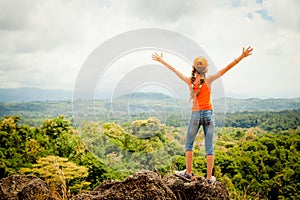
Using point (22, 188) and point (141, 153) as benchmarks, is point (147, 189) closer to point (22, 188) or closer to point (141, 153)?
point (22, 188)

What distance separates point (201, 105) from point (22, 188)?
418 cm

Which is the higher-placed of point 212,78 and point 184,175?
point 212,78

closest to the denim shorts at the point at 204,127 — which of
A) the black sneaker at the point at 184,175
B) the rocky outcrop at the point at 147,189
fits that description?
the black sneaker at the point at 184,175

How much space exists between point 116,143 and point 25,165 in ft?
36.8

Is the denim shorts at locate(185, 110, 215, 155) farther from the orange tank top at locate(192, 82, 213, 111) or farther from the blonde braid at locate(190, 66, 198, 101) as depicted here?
the blonde braid at locate(190, 66, 198, 101)

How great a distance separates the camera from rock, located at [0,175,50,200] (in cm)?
640

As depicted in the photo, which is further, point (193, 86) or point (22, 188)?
point (22, 188)

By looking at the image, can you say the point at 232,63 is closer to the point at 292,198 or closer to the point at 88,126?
the point at 88,126

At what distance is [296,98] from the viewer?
7144 centimetres

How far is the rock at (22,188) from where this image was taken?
6.40m

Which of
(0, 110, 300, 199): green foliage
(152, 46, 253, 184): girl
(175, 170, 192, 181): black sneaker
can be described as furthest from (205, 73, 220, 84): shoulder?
(175, 170, 192, 181): black sneaker

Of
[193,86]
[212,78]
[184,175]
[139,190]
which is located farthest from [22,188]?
[212,78]

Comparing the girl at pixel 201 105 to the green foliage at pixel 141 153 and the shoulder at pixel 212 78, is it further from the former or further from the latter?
the green foliage at pixel 141 153

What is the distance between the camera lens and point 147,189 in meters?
4.06
